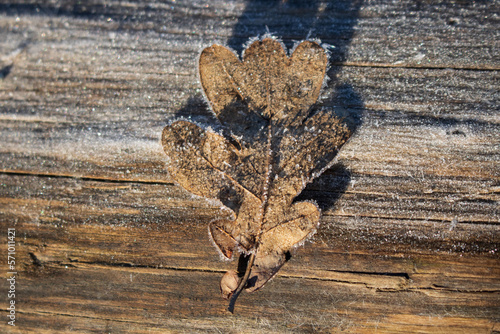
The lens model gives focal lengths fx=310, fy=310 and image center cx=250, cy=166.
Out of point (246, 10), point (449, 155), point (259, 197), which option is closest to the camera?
point (259, 197)

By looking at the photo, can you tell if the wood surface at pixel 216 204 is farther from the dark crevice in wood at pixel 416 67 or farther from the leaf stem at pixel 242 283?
the leaf stem at pixel 242 283

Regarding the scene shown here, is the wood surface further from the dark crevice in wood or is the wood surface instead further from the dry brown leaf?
the dry brown leaf

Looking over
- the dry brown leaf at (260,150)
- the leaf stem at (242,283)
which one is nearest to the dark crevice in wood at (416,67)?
the dry brown leaf at (260,150)

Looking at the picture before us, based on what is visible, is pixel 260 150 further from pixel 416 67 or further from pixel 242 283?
pixel 416 67

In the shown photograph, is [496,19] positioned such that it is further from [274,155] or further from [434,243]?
[274,155]

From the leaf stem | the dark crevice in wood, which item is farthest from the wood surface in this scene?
the leaf stem

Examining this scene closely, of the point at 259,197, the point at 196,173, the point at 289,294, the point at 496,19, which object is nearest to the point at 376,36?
the point at 496,19
